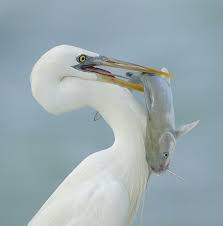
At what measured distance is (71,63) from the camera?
3.76 metres

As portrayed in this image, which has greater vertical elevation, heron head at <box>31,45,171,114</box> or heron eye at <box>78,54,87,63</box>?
heron eye at <box>78,54,87,63</box>

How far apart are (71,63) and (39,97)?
19 cm

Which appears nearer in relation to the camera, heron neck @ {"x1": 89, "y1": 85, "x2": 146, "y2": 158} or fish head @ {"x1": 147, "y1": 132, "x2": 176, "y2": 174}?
fish head @ {"x1": 147, "y1": 132, "x2": 176, "y2": 174}

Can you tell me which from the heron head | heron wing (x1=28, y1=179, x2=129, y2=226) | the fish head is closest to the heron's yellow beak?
the heron head

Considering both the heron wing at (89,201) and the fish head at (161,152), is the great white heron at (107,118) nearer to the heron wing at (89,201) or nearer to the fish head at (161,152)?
the heron wing at (89,201)

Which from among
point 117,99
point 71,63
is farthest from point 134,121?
point 71,63

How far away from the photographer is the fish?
3.72m

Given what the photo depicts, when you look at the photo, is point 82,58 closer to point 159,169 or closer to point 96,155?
point 96,155

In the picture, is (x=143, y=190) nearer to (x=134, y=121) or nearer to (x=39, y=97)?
(x=134, y=121)

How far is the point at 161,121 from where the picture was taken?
12.3 ft

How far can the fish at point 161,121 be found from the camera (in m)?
3.72

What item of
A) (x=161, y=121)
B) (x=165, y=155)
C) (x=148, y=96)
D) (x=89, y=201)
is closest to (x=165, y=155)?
(x=165, y=155)

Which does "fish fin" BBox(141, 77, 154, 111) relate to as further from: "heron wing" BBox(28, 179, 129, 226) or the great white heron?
"heron wing" BBox(28, 179, 129, 226)

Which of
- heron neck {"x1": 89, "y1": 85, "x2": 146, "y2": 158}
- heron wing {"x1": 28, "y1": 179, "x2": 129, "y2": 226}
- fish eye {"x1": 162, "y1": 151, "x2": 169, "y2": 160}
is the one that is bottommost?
heron wing {"x1": 28, "y1": 179, "x2": 129, "y2": 226}
